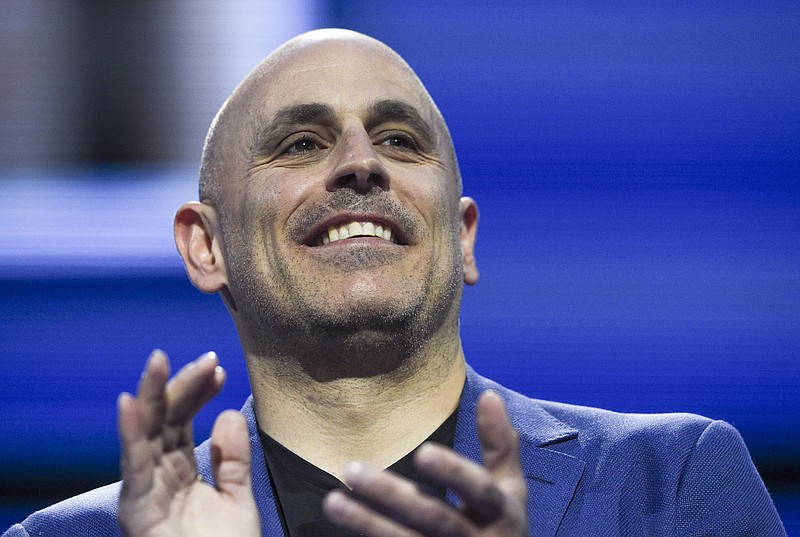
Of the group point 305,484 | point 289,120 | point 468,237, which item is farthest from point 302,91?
point 305,484

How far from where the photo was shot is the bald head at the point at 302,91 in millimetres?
2082

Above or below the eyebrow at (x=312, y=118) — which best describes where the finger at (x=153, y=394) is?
below

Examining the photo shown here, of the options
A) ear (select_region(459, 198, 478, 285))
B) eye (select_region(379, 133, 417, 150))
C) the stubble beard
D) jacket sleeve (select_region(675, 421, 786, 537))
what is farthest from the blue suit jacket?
eye (select_region(379, 133, 417, 150))

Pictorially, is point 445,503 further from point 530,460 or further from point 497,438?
point 530,460

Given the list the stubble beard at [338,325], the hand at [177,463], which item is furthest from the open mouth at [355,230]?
the hand at [177,463]

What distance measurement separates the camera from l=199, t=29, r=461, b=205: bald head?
208 centimetres

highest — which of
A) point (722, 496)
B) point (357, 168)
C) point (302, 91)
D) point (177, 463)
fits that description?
point (302, 91)

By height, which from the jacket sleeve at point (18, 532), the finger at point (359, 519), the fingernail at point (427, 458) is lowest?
the jacket sleeve at point (18, 532)

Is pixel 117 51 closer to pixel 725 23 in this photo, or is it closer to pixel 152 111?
pixel 152 111

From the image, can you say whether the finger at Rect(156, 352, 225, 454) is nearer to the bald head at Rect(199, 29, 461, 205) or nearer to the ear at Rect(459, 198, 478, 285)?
the bald head at Rect(199, 29, 461, 205)

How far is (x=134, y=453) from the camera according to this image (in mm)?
1381

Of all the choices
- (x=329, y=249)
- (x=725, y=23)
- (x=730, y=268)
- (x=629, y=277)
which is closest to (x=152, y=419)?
(x=329, y=249)

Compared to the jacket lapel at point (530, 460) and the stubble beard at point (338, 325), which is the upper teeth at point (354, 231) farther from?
the jacket lapel at point (530, 460)

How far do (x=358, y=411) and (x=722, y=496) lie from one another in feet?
2.24
